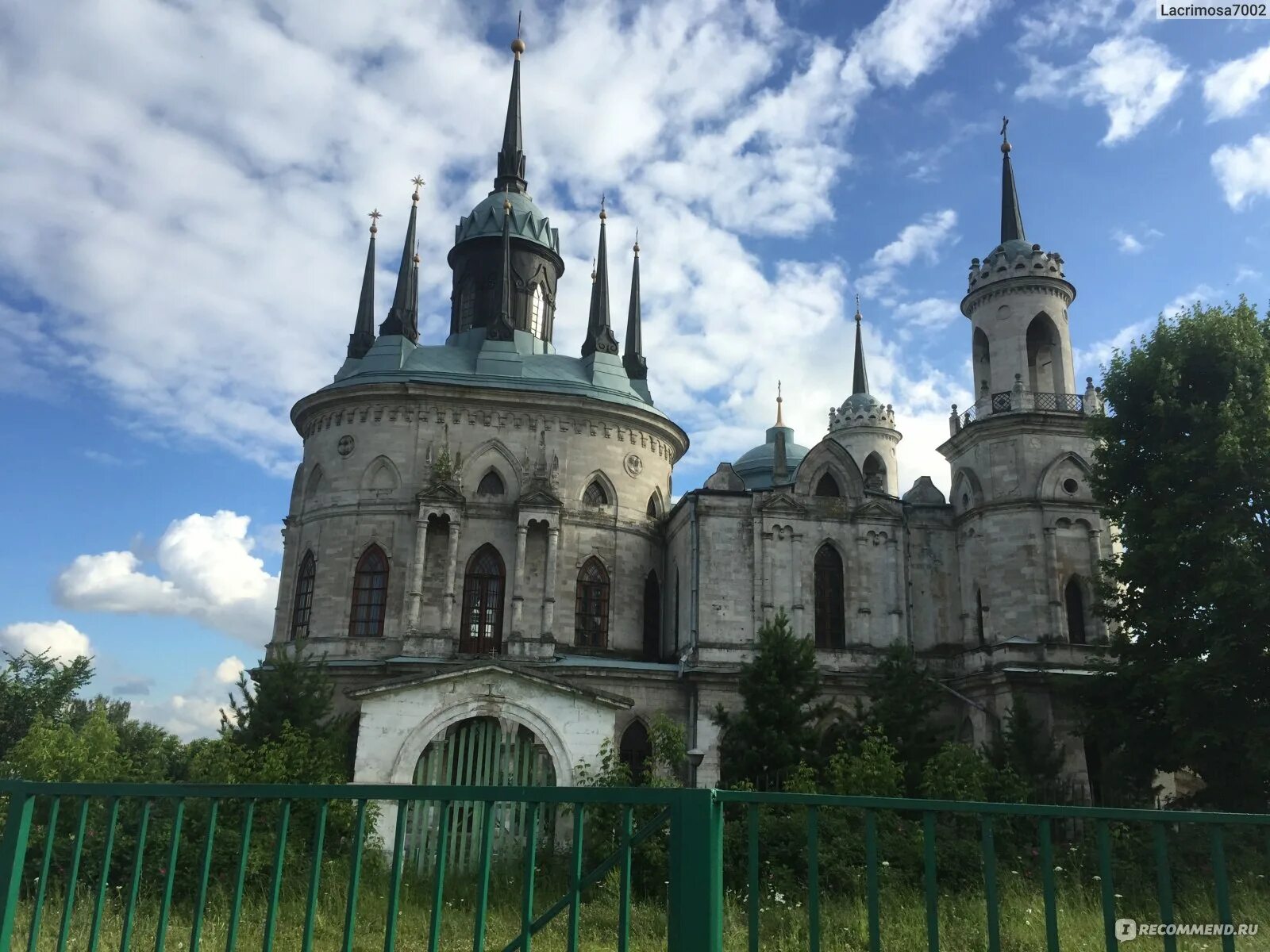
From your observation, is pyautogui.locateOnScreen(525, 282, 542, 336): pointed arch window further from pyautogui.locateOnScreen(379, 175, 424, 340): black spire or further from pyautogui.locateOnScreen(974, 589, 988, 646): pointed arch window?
pyautogui.locateOnScreen(974, 589, 988, 646): pointed arch window

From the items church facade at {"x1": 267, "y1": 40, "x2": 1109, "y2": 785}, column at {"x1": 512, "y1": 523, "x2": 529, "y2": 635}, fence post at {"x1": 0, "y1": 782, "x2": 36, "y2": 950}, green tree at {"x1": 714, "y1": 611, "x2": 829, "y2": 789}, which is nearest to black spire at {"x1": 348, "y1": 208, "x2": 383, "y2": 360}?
church facade at {"x1": 267, "y1": 40, "x2": 1109, "y2": 785}

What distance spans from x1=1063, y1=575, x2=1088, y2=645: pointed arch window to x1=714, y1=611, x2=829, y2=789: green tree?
7844 mm

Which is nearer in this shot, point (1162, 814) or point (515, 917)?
point (1162, 814)

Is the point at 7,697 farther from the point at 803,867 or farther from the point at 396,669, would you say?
the point at 803,867

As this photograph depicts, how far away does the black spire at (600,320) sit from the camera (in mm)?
33188

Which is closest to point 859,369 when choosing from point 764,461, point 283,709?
Result: point 764,461

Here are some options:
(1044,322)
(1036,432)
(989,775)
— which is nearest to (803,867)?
(989,775)

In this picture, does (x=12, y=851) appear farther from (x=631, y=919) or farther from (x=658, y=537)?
(x=658, y=537)

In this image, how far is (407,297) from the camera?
3322 cm

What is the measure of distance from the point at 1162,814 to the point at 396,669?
2297 cm

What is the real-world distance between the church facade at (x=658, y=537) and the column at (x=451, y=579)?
9cm

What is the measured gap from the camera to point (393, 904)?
5.56m

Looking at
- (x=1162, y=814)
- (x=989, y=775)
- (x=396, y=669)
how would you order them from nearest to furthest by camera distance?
(x=1162, y=814) → (x=989, y=775) → (x=396, y=669)

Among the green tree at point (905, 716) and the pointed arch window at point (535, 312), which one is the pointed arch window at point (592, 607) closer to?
the green tree at point (905, 716)
